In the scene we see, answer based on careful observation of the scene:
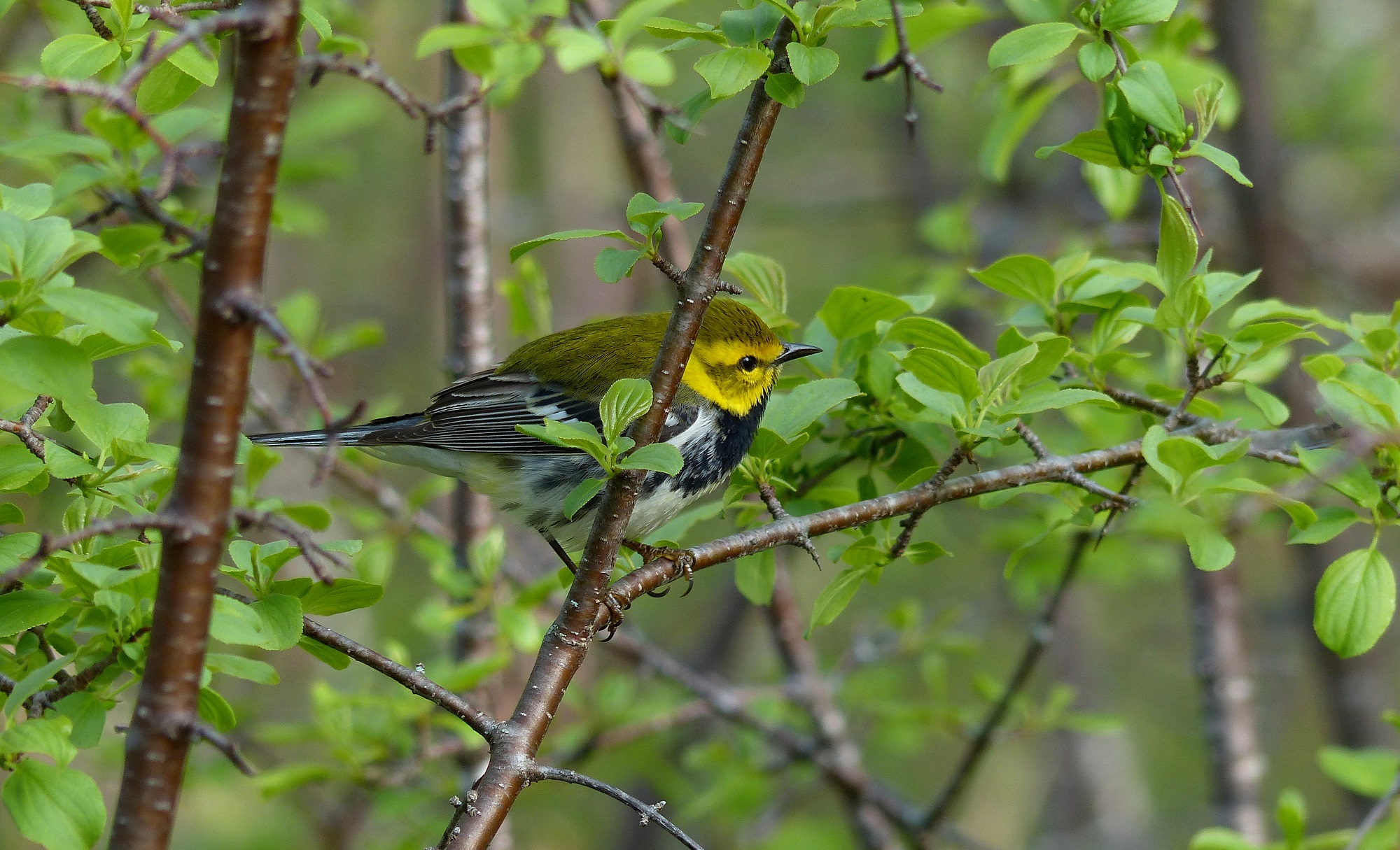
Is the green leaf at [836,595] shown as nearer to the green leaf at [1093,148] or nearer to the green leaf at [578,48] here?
the green leaf at [1093,148]

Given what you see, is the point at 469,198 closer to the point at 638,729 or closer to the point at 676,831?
the point at 638,729

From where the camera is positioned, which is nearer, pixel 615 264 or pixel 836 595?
pixel 615 264

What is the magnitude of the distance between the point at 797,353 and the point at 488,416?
1.00 metres

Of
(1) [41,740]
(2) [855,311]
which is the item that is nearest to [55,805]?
(1) [41,740]

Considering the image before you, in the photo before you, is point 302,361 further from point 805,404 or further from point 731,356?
point 731,356

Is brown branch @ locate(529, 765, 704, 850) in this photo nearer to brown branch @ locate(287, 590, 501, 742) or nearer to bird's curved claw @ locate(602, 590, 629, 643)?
brown branch @ locate(287, 590, 501, 742)

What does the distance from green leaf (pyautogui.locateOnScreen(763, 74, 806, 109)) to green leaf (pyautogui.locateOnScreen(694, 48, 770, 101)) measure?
2 cm

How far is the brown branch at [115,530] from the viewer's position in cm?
106

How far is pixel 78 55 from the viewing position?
1.69 m

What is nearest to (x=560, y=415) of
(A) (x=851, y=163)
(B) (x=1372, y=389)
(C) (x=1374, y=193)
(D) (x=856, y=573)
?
(D) (x=856, y=573)

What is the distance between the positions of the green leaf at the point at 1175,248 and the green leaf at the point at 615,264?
32.1 inches

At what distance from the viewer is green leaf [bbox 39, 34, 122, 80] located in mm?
1680

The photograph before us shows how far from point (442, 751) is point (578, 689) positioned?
26.4 inches

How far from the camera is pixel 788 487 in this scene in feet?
6.92
